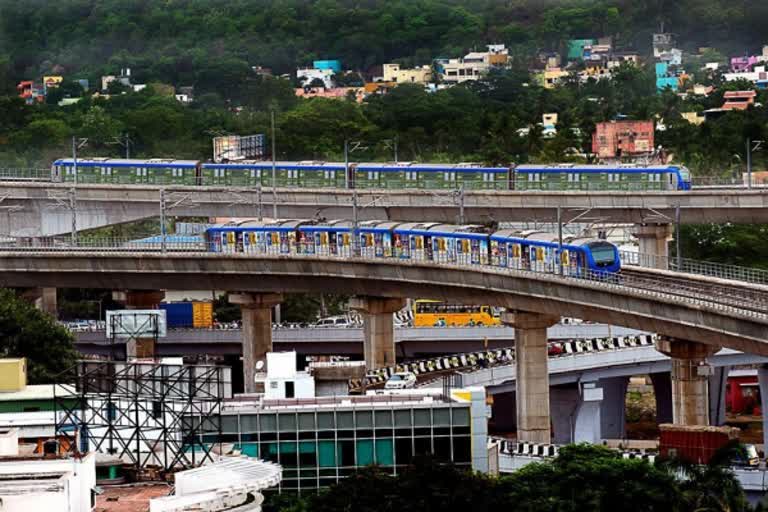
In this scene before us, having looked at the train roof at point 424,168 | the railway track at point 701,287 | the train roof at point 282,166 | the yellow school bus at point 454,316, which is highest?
the train roof at point 282,166

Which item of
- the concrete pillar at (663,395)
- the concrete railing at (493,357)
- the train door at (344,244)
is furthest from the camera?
the train door at (344,244)

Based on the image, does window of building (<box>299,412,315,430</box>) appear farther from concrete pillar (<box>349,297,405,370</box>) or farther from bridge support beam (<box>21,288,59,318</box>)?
bridge support beam (<box>21,288,59,318</box>)

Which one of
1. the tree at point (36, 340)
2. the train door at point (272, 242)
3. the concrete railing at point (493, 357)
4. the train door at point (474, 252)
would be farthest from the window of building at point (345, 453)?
the train door at point (272, 242)

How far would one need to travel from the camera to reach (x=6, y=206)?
18625 centimetres

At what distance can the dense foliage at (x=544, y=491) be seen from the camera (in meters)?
88.4

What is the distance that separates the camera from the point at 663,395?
136875 millimetres

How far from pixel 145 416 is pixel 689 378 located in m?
33.4

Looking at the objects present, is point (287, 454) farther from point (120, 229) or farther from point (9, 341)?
point (120, 229)

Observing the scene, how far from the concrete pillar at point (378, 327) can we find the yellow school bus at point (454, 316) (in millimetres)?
15684

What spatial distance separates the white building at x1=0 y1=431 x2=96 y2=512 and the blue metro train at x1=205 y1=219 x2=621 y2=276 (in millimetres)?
46639

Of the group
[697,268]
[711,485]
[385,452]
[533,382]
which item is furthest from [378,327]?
[711,485]

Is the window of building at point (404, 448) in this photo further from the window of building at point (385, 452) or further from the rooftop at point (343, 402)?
the rooftop at point (343, 402)

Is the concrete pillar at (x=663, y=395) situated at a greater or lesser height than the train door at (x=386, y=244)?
lesser

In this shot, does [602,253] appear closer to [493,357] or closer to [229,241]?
[493,357]
